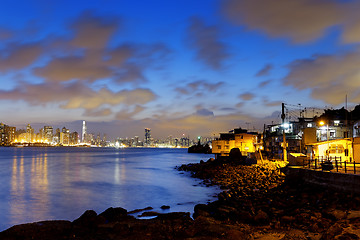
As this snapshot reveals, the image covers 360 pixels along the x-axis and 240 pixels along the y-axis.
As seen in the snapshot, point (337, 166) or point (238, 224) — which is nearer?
point (238, 224)

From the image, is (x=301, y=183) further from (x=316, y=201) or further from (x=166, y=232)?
(x=166, y=232)

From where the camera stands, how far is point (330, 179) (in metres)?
19.3

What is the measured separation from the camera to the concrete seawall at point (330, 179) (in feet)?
56.2

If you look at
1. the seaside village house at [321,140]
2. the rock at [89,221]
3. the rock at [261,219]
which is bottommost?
the rock at [89,221]

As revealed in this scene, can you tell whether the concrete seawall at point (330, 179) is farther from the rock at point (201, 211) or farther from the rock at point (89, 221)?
the rock at point (89, 221)

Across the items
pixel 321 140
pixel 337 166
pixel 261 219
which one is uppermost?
pixel 321 140

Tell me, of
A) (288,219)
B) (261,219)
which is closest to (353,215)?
(288,219)

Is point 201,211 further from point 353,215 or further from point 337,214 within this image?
point 353,215

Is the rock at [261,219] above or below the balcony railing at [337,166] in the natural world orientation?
below

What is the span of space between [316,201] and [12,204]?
25567 millimetres

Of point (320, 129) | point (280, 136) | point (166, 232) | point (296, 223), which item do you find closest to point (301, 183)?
point (296, 223)

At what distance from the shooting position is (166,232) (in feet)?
40.7

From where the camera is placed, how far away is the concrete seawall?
17131 mm

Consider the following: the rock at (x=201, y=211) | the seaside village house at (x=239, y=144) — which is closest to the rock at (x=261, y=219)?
the rock at (x=201, y=211)
